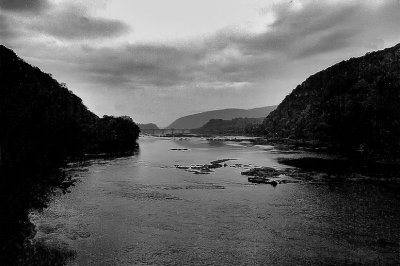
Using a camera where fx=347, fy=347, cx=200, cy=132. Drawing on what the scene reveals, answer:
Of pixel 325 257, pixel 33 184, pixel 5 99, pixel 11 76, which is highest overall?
pixel 11 76

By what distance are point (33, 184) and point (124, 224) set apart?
18.6 meters

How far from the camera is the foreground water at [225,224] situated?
36031 millimetres

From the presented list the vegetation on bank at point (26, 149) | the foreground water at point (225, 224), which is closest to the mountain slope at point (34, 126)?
the vegetation on bank at point (26, 149)

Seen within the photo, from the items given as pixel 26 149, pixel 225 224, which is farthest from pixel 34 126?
pixel 225 224

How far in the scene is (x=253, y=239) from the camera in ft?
134

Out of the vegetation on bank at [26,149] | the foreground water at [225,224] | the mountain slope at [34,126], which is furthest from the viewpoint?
the foreground water at [225,224]

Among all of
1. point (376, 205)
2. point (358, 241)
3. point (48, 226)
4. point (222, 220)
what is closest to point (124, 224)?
point (48, 226)

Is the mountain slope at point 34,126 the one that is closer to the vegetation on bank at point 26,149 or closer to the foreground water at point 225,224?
the vegetation on bank at point 26,149

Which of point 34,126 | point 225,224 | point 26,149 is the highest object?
point 34,126

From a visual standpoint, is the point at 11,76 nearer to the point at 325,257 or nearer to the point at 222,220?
the point at 222,220

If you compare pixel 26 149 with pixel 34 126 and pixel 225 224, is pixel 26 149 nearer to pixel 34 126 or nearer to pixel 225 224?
pixel 34 126

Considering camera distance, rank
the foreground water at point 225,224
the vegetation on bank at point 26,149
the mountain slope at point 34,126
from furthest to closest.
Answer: the foreground water at point 225,224, the mountain slope at point 34,126, the vegetation on bank at point 26,149

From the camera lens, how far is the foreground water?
118ft

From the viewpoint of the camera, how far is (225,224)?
4731 cm
